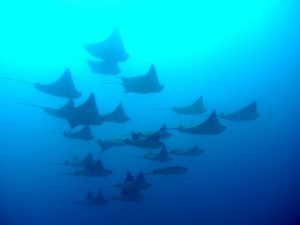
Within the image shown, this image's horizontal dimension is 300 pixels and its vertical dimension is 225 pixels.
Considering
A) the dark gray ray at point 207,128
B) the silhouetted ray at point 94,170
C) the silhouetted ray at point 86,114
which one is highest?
the silhouetted ray at point 86,114

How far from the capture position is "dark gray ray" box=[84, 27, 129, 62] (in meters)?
4.58

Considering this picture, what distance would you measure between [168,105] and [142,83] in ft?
14.0

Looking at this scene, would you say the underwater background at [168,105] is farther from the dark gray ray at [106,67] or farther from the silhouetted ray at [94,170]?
the silhouetted ray at [94,170]

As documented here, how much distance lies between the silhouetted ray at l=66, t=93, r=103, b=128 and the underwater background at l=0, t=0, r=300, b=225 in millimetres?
3348

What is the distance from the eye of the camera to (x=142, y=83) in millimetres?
4688

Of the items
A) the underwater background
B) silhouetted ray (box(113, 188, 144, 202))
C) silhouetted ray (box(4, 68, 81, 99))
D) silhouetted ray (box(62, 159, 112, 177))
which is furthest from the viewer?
the underwater background

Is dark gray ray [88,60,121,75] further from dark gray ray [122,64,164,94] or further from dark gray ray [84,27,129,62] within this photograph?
dark gray ray [122,64,164,94]

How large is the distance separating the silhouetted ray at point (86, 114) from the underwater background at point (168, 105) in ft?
11.0

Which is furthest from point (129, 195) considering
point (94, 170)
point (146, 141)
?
point (146, 141)

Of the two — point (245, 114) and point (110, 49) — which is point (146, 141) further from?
point (245, 114)

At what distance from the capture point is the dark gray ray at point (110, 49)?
4582mm

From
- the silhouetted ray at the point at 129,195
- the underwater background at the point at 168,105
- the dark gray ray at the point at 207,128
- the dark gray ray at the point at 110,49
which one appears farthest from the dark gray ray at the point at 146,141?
the underwater background at the point at 168,105

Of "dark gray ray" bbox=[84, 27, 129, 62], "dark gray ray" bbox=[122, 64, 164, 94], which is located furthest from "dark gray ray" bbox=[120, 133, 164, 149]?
"dark gray ray" bbox=[84, 27, 129, 62]

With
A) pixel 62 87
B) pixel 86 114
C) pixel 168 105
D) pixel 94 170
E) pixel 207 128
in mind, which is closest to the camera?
pixel 86 114
